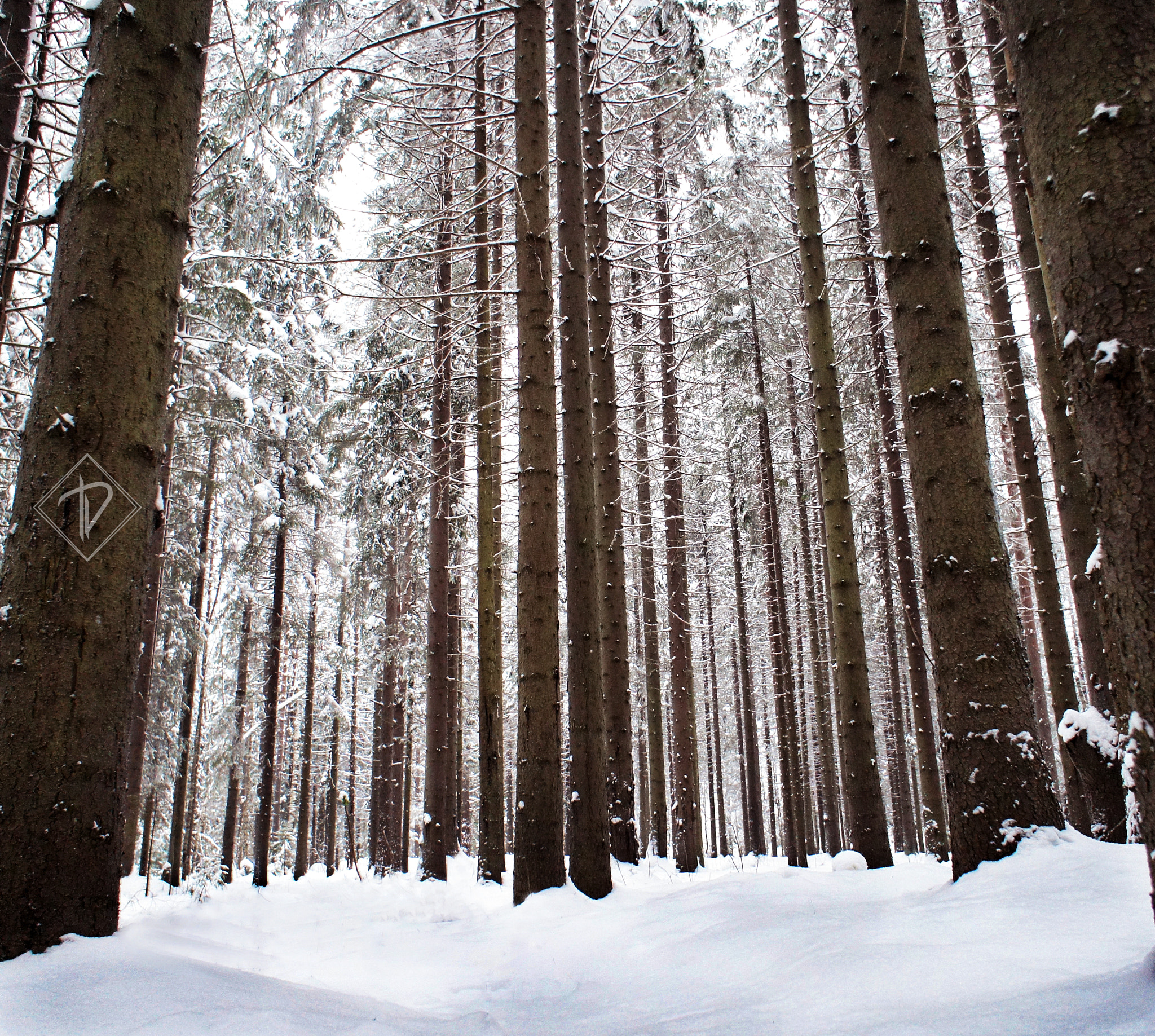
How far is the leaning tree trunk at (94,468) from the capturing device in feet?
8.33

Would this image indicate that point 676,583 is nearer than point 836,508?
No

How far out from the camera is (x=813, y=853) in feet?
82.4

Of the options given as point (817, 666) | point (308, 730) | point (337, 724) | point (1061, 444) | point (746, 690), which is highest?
point (1061, 444)

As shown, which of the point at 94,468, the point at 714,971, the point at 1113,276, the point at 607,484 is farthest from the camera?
the point at 607,484

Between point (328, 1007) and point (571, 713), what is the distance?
13.1 feet

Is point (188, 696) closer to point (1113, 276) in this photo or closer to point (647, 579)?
point (647, 579)

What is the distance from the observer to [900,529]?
38.9 ft

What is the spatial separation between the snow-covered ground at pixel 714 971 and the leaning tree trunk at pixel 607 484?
4359 millimetres

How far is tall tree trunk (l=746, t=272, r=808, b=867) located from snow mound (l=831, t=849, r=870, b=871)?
620 cm

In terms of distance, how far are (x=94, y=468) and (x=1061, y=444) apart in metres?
8.12

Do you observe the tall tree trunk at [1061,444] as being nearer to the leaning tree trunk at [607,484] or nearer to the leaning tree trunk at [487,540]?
the leaning tree trunk at [607,484]

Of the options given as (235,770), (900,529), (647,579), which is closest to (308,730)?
(235,770)

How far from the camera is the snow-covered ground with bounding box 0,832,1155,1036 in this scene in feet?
6.68

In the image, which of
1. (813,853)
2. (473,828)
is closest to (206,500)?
(813,853)
